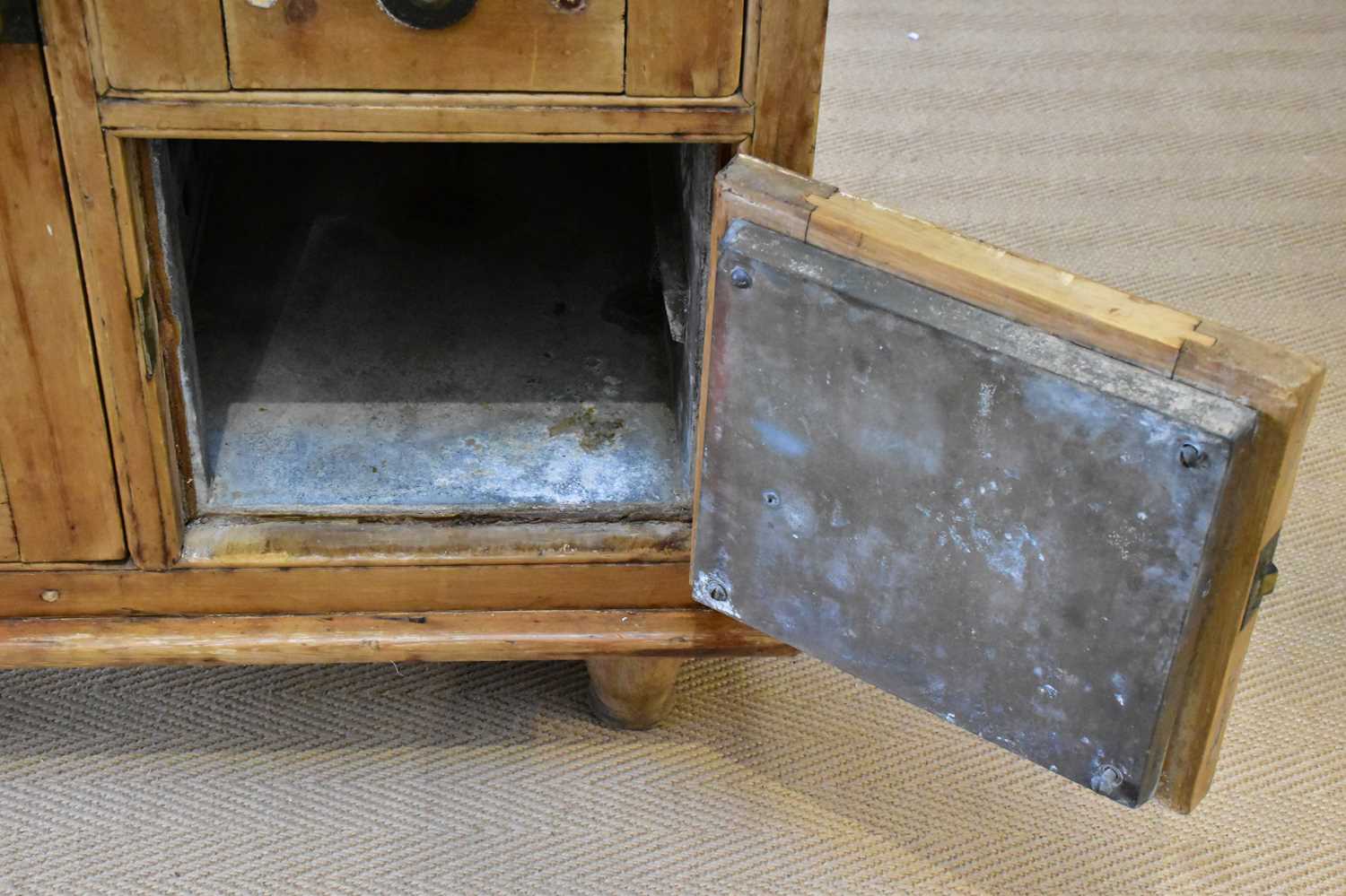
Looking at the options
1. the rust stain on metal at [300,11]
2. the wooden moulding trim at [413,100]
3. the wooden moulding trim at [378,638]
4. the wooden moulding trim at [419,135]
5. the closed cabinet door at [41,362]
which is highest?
the rust stain on metal at [300,11]

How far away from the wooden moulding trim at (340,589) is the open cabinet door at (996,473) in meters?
0.12

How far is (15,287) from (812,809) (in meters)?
0.53

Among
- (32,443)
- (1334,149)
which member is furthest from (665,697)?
(1334,149)

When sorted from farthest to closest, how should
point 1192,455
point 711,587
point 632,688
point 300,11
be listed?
1. point 632,688
2. point 711,587
3. point 300,11
4. point 1192,455

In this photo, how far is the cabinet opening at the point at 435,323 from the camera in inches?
37.1

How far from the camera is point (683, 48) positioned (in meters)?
0.76

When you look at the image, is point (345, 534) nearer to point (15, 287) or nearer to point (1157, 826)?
point (15, 287)

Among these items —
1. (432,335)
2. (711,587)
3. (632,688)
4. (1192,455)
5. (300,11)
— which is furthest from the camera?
(432,335)

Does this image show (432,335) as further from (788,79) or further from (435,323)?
(788,79)

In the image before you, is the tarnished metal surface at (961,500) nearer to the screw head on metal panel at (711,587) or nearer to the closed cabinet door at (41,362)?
the screw head on metal panel at (711,587)

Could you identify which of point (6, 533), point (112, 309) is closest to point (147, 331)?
point (112, 309)

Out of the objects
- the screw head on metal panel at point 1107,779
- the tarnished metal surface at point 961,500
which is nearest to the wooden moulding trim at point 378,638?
the tarnished metal surface at point 961,500

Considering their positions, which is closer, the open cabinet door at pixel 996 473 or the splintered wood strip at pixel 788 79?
the open cabinet door at pixel 996 473

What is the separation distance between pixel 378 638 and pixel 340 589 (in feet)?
0.11
